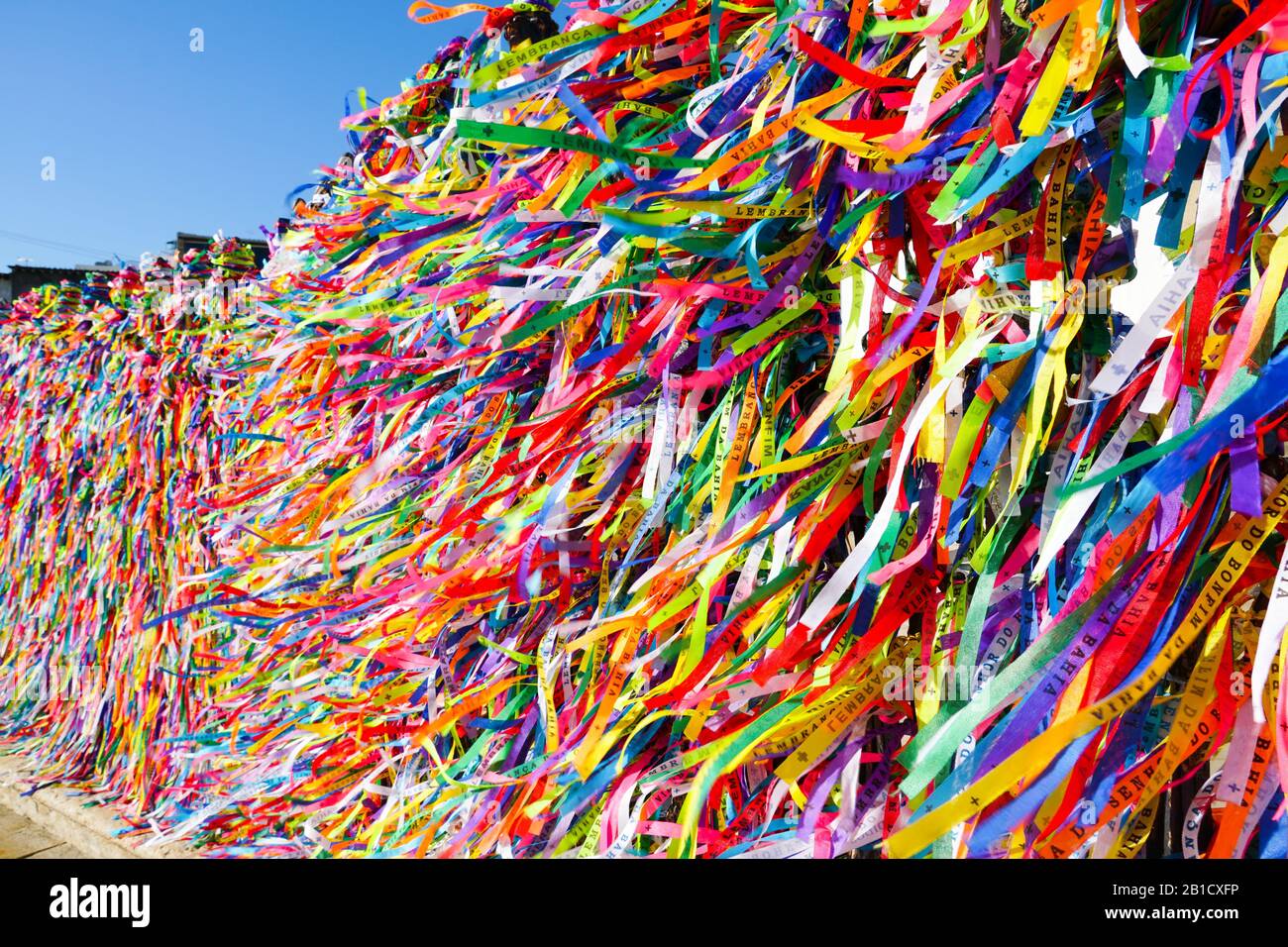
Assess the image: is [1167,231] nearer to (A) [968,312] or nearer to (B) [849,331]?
(A) [968,312]

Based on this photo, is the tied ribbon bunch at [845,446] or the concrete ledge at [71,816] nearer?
the tied ribbon bunch at [845,446]

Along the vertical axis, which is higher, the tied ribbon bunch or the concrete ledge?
the tied ribbon bunch

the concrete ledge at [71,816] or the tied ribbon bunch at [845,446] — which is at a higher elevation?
the tied ribbon bunch at [845,446]

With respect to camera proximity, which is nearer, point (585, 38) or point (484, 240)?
point (585, 38)

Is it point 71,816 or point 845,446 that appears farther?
point 71,816

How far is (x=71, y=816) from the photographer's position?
10.0ft

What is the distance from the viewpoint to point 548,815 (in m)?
1.04

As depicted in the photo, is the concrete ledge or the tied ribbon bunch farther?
the concrete ledge

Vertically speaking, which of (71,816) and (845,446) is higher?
(845,446)

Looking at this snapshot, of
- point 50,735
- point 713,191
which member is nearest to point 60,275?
point 50,735

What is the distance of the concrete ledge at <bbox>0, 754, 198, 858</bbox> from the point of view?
8.77 ft

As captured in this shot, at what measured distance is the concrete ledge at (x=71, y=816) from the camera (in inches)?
105
